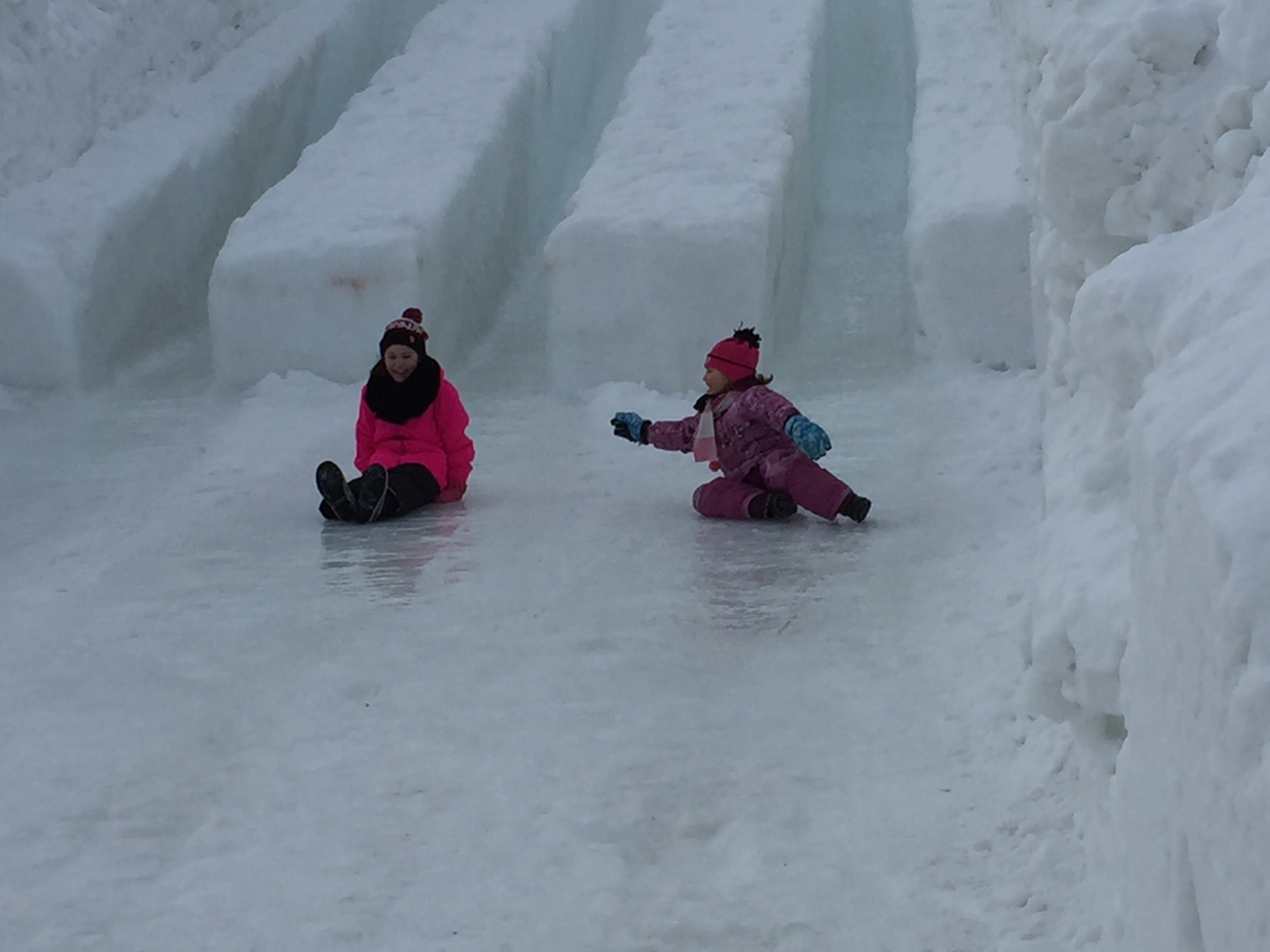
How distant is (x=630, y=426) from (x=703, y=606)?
4.27 ft

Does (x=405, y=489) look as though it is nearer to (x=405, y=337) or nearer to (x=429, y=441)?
(x=429, y=441)

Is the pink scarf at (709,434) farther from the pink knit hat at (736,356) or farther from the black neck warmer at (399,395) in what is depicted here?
the black neck warmer at (399,395)

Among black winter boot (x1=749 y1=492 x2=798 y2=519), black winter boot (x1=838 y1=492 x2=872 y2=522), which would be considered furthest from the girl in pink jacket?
black winter boot (x1=838 y1=492 x2=872 y2=522)

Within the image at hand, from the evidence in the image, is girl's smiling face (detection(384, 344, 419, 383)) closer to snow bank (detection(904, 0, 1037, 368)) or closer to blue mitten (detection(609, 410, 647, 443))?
blue mitten (detection(609, 410, 647, 443))

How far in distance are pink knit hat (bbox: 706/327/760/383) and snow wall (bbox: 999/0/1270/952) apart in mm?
1938

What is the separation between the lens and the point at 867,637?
138 inches

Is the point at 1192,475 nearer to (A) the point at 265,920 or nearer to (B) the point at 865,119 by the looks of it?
(A) the point at 265,920

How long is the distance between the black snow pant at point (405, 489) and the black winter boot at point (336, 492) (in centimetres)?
3

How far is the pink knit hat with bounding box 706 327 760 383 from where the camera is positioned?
16.2 feet

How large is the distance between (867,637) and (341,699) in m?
1.18

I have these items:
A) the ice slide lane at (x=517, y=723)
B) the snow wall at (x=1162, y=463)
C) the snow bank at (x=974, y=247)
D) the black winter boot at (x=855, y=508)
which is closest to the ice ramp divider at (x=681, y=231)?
the snow bank at (x=974, y=247)

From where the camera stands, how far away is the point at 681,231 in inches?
284

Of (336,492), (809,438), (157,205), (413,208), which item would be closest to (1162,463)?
(809,438)

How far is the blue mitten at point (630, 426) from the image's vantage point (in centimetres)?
499
